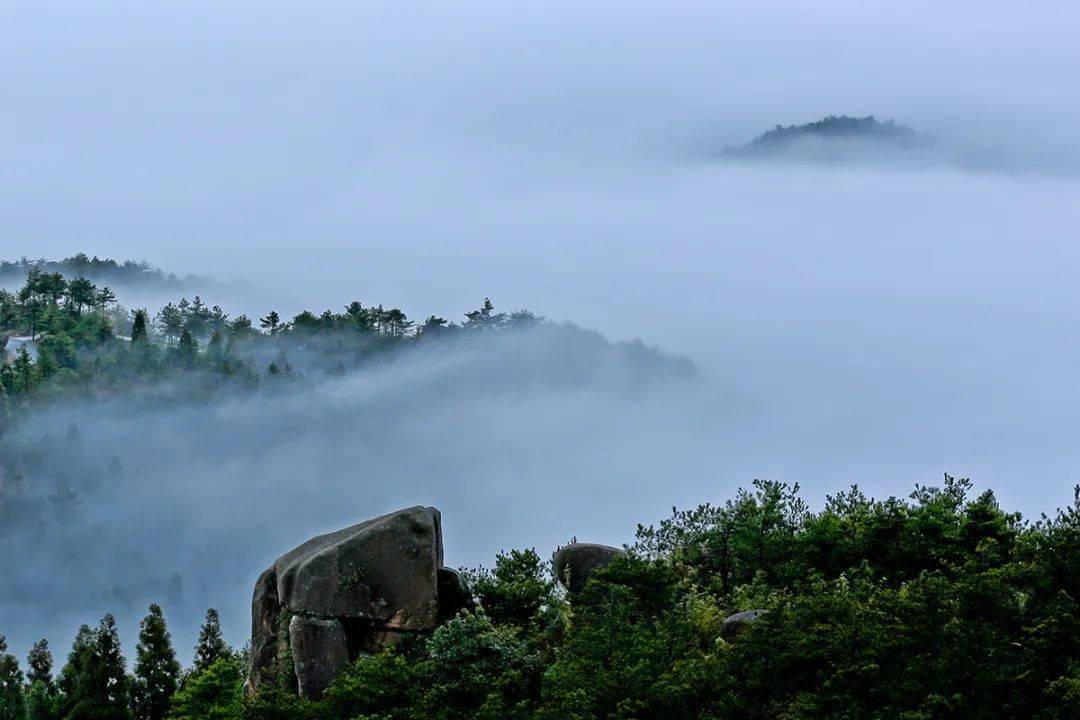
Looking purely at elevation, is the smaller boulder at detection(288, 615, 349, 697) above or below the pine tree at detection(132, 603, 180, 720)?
above

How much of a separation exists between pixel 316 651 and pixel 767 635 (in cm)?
1296

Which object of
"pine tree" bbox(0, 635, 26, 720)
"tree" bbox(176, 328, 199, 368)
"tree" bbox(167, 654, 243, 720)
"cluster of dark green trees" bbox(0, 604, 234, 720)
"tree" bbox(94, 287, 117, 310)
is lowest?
"pine tree" bbox(0, 635, 26, 720)

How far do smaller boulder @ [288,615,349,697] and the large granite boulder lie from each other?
0.09 feet

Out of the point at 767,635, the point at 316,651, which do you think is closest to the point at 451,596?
the point at 316,651

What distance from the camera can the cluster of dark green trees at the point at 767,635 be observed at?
29.5 meters

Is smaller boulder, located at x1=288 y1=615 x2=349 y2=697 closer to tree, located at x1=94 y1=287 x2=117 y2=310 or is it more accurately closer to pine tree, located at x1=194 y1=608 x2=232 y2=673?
pine tree, located at x1=194 y1=608 x2=232 y2=673

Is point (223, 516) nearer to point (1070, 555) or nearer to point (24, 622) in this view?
point (24, 622)

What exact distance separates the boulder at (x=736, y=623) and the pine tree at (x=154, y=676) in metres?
28.9

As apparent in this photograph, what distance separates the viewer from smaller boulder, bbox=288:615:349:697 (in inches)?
1409

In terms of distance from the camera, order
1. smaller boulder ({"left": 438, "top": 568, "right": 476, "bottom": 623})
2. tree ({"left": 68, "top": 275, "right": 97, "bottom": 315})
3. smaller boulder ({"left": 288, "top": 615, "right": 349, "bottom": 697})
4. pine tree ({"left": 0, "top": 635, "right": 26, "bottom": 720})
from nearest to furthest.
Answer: smaller boulder ({"left": 288, "top": 615, "right": 349, "bottom": 697}), smaller boulder ({"left": 438, "top": 568, "right": 476, "bottom": 623}), pine tree ({"left": 0, "top": 635, "right": 26, "bottom": 720}), tree ({"left": 68, "top": 275, "right": 97, "bottom": 315})

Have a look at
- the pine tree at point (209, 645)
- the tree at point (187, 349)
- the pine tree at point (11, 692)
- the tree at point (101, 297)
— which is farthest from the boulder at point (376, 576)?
the tree at point (101, 297)

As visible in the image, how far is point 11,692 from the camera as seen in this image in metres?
59.7

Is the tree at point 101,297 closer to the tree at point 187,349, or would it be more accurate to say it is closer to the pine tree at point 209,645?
the tree at point 187,349

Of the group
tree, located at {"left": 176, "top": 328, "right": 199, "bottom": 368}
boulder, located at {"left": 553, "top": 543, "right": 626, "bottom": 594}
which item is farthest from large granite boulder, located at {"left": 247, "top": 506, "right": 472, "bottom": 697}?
tree, located at {"left": 176, "top": 328, "right": 199, "bottom": 368}
